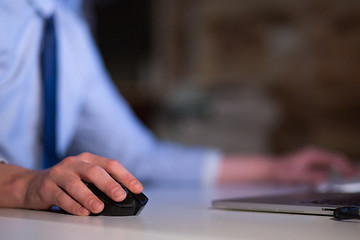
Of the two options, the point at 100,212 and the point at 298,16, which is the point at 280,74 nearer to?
the point at 298,16

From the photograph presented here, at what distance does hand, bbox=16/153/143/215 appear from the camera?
1.36ft

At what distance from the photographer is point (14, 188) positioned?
0.48 m

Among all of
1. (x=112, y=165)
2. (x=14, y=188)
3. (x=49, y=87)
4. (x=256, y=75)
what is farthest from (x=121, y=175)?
(x=256, y=75)

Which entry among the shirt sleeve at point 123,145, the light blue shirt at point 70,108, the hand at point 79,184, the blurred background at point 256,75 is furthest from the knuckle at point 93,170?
the blurred background at point 256,75

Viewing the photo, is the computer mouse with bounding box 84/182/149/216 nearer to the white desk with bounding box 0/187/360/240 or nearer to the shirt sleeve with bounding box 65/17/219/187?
the white desk with bounding box 0/187/360/240

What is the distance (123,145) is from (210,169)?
0.72ft

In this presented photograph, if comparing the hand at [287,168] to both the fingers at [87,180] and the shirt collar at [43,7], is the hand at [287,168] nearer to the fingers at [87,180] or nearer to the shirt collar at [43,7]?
the shirt collar at [43,7]

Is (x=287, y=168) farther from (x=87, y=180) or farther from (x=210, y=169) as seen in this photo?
(x=87, y=180)

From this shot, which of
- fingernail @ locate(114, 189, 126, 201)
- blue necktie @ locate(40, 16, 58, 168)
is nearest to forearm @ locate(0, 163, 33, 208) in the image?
fingernail @ locate(114, 189, 126, 201)

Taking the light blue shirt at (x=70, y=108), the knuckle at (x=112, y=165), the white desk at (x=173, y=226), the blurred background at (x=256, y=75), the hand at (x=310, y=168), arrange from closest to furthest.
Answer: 1. the white desk at (x=173, y=226)
2. the knuckle at (x=112, y=165)
3. the light blue shirt at (x=70, y=108)
4. the hand at (x=310, y=168)
5. the blurred background at (x=256, y=75)

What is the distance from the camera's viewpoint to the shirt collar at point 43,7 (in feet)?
2.41

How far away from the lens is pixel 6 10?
2.25 ft

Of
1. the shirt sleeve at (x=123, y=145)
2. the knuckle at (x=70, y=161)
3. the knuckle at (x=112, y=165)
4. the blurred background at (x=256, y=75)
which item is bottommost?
the knuckle at (x=70, y=161)

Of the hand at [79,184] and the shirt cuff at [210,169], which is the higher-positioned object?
the shirt cuff at [210,169]
